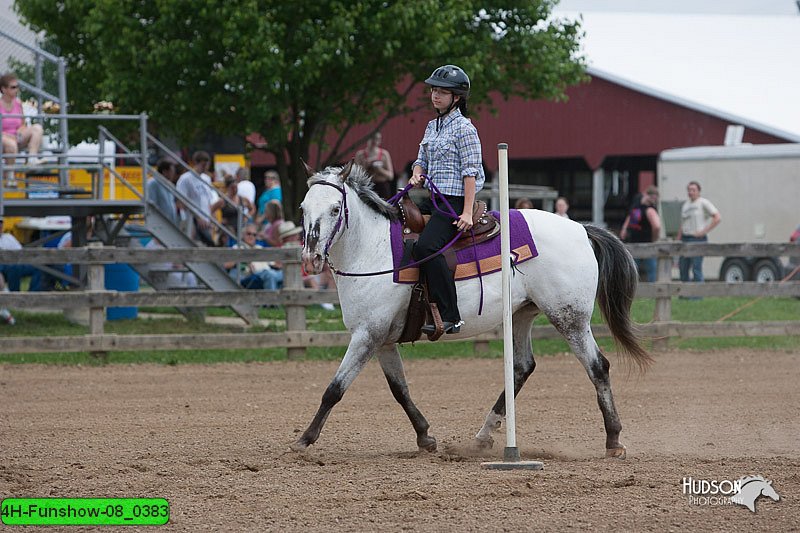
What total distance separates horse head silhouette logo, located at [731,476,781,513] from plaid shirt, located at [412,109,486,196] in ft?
8.60

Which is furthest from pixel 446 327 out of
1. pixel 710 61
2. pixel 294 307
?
pixel 710 61

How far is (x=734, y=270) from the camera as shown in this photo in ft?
75.9

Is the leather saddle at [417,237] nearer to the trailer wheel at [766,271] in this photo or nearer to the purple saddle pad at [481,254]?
the purple saddle pad at [481,254]

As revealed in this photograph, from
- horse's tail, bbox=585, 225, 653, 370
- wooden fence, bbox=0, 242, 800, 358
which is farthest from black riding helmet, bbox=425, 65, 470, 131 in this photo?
wooden fence, bbox=0, 242, 800, 358

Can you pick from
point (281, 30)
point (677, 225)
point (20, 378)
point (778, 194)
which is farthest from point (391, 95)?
point (20, 378)

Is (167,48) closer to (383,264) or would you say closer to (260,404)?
(260,404)

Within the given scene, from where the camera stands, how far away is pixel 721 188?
24188 millimetres

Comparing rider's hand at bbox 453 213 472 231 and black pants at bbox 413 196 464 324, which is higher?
rider's hand at bbox 453 213 472 231

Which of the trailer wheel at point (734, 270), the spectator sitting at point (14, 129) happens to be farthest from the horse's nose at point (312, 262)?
the trailer wheel at point (734, 270)

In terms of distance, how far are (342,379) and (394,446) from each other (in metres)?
0.89

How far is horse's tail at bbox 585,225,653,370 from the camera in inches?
316

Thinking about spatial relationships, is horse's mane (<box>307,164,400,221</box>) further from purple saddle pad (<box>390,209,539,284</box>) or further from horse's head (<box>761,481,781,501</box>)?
horse's head (<box>761,481,781,501</box>)

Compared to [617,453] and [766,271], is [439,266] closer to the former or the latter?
[617,453]

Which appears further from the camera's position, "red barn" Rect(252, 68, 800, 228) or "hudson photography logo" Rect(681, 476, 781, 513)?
"red barn" Rect(252, 68, 800, 228)
